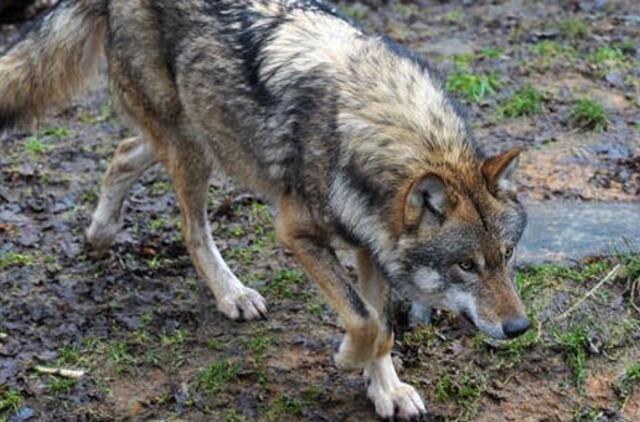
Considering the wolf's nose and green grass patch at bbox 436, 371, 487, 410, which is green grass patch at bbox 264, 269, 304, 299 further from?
the wolf's nose

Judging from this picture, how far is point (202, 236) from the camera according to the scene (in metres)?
5.80

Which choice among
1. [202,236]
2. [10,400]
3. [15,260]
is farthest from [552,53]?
[10,400]

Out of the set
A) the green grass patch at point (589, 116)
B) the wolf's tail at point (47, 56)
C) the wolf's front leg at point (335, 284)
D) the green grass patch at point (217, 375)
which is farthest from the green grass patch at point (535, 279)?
the wolf's tail at point (47, 56)

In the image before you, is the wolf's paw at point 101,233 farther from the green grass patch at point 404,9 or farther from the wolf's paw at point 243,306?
the green grass patch at point 404,9

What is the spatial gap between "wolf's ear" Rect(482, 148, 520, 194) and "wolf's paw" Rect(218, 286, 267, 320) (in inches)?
67.5

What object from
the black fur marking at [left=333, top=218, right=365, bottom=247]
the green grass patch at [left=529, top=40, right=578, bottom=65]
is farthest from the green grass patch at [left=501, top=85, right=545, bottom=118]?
the black fur marking at [left=333, top=218, right=365, bottom=247]

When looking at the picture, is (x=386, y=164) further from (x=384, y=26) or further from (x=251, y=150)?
(x=384, y=26)

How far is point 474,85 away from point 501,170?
12.5 ft

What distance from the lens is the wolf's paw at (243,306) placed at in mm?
5598

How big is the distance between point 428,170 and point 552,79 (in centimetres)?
417

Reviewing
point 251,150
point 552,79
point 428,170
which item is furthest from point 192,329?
point 552,79

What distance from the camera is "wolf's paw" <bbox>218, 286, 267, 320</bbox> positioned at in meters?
5.60

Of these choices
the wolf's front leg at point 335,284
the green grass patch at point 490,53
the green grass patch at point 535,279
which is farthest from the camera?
the green grass patch at point 490,53

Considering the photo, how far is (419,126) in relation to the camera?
457 cm
